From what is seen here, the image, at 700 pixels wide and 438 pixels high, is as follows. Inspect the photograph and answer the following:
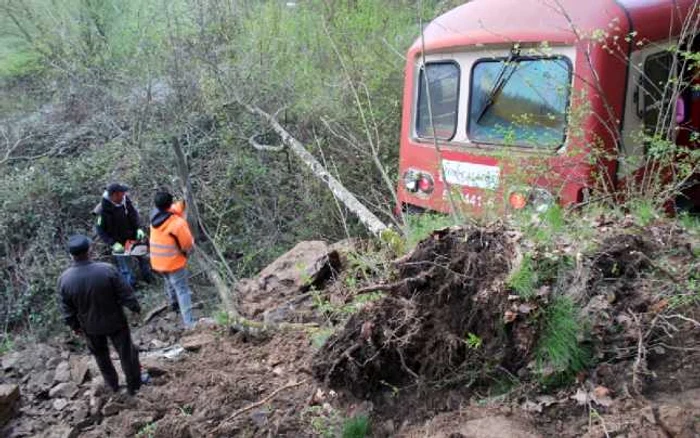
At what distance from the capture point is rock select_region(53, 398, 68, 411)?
4.33 m

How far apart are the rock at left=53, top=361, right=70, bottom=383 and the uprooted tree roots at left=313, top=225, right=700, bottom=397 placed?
119 inches

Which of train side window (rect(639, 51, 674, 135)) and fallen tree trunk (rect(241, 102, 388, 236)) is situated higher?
train side window (rect(639, 51, 674, 135))

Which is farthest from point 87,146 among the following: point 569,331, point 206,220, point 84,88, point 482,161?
point 569,331

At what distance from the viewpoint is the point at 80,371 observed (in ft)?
15.8

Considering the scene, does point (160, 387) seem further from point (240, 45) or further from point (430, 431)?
point (240, 45)

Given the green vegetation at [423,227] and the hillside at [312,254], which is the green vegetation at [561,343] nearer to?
the hillside at [312,254]

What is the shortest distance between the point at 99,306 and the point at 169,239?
1.40 m

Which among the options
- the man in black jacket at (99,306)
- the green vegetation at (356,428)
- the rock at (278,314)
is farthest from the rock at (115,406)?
the green vegetation at (356,428)

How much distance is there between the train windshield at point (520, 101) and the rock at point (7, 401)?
14.2 ft

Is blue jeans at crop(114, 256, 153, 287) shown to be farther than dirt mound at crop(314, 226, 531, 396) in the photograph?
Yes

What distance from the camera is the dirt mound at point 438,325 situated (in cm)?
251

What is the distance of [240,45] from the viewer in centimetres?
914

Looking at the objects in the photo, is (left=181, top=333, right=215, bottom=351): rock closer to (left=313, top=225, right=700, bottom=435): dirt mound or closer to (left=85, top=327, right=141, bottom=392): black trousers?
(left=85, top=327, right=141, bottom=392): black trousers

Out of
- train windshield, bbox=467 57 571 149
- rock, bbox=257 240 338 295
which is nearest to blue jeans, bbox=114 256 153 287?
rock, bbox=257 240 338 295
